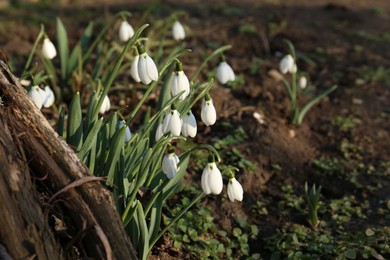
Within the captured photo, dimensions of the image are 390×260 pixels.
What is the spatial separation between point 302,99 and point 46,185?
2.51 m

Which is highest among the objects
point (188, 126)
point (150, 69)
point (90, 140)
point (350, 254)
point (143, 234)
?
point (150, 69)

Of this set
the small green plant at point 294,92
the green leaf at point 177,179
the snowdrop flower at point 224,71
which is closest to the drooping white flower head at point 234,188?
the green leaf at point 177,179

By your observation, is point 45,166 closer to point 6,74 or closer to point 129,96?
point 6,74

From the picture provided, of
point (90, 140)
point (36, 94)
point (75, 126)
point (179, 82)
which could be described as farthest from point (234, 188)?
point (36, 94)

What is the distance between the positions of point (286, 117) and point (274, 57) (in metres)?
1.07

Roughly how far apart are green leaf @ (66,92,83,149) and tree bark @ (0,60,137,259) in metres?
0.28

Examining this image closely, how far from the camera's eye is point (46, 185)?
2.37 meters

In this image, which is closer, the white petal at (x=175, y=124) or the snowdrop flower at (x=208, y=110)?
the white petal at (x=175, y=124)

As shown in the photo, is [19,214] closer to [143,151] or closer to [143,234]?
[143,234]

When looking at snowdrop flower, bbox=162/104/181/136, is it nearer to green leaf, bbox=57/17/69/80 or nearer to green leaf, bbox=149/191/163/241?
green leaf, bbox=149/191/163/241

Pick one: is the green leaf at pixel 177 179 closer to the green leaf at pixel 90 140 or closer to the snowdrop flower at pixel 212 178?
the snowdrop flower at pixel 212 178

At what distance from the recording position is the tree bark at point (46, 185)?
7.22ft

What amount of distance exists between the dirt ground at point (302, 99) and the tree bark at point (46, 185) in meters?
0.56

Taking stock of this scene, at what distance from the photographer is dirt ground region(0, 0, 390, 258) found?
142 inches
